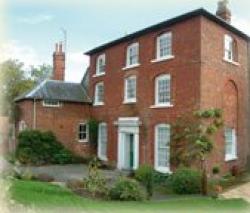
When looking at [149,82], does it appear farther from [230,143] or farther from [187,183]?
[187,183]

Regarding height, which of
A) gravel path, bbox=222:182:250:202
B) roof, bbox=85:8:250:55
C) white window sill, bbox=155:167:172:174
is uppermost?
roof, bbox=85:8:250:55

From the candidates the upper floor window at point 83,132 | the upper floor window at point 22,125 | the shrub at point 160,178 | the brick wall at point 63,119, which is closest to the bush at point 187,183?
the shrub at point 160,178

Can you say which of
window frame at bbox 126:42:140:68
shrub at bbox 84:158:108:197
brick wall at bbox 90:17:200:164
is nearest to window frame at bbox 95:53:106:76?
brick wall at bbox 90:17:200:164

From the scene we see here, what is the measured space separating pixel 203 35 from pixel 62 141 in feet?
47.1

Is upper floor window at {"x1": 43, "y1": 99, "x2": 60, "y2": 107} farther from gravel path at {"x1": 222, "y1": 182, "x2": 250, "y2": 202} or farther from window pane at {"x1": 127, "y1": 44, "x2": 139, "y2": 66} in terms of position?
gravel path at {"x1": 222, "y1": 182, "x2": 250, "y2": 202}

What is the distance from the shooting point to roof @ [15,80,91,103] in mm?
31142

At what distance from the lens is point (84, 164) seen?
30719 millimetres

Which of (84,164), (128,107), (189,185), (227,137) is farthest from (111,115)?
(189,185)

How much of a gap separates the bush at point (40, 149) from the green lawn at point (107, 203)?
1309 centimetres

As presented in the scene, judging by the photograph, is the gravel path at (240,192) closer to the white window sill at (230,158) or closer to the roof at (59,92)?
the white window sill at (230,158)

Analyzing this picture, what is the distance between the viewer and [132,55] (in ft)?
90.9

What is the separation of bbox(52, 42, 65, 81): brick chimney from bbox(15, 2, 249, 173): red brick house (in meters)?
6.31

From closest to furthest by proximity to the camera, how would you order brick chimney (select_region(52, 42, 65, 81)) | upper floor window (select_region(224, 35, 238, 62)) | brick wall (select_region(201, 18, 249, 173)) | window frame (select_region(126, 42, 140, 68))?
brick wall (select_region(201, 18, 249, 173)), upper floor window (select_region(224, 35, 238, 62)), window frame (select_region(126, 42, 140, 68)), brick chimney (select_region(52, 42, 65, 81))

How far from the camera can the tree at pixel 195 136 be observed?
19516 millimetres
